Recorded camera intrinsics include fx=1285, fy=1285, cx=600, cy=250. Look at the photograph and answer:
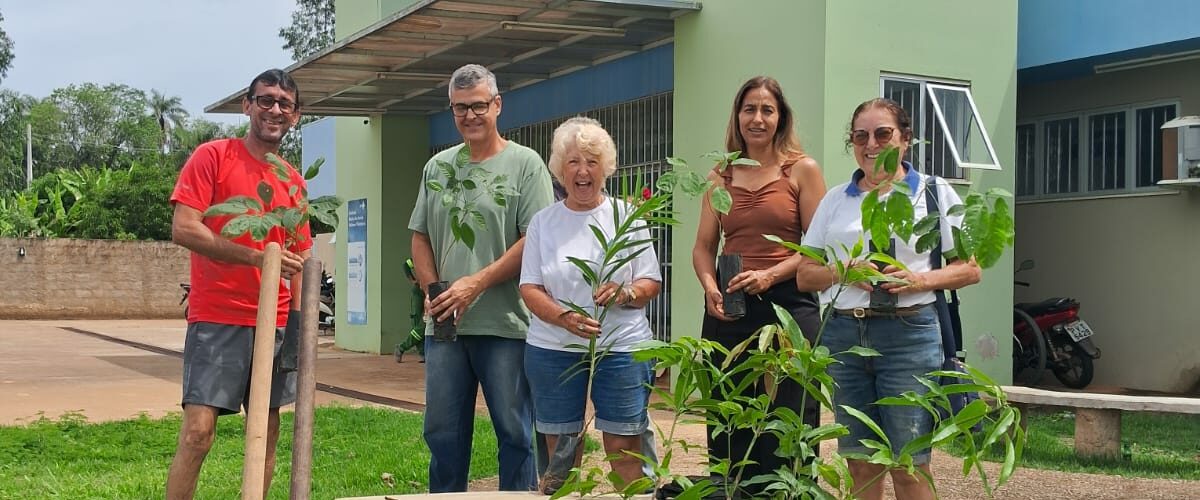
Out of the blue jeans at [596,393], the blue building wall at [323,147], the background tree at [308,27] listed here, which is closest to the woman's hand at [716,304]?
the blue jeans at [596,393]

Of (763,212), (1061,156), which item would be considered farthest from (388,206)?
(763,212)

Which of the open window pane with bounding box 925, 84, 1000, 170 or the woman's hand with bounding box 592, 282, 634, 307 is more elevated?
the open window pane with bounding box 925, 84, 1000, 170

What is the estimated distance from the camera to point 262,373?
295cm

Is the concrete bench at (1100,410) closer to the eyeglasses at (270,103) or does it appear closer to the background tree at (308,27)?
the eyeglasses at (270,103)

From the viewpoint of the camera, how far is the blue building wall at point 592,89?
1218 cm

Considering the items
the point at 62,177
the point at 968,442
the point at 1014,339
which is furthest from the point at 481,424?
the point at 62,177

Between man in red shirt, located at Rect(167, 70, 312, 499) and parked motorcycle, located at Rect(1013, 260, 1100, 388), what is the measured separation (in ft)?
30.8

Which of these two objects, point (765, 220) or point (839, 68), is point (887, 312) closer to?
point (765, 220)

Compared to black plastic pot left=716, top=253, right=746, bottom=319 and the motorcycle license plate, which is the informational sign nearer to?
the motorcycle license plate

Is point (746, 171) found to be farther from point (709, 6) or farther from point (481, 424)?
point (709, 6)

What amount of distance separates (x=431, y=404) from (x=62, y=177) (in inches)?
1501

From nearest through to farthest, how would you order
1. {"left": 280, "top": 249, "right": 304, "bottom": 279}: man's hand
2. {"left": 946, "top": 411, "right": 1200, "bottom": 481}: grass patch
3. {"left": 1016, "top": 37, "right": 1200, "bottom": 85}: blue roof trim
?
1. {"left": 280, "top": 249, "right": 304, "bottom": 279}: man's hand
2. {"left": 946, "top": 411, "right": 1200, "bottom": 481}: grass patch
3. {"left": 1016, "top": 37, "right": 1200, "bottom": 85}: blue roof trim

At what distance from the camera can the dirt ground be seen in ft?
22.2

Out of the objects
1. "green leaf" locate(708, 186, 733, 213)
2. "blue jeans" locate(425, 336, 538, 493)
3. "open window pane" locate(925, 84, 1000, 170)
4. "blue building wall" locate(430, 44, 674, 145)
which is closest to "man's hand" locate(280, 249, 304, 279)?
"blue jeans" locate(425, 336, 538, 493)
